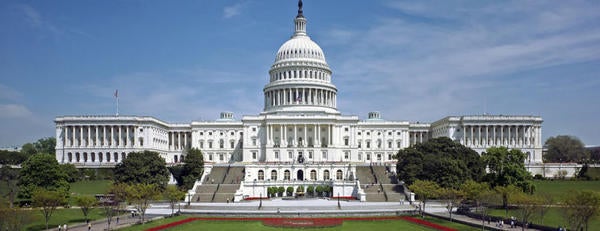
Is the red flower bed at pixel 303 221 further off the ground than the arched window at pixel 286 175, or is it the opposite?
the arched window at pixel 286 175

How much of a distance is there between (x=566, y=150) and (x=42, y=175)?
124888 mm

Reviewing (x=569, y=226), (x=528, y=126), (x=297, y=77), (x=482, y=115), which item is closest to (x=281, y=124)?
(x=297, y=77)

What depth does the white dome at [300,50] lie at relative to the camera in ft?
414

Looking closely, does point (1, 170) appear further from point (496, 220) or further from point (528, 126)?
point (528, 126)

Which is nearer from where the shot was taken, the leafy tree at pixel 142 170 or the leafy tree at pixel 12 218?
the leafy tree at pixel 12 218

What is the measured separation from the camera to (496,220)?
49.7m

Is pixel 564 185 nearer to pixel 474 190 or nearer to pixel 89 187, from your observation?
pixel 474 190

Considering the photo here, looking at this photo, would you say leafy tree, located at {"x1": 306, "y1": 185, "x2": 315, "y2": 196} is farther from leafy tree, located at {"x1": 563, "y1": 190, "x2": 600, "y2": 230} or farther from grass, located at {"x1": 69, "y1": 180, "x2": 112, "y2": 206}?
leafy tree, located at {"x1": 563, "y1": 190, "x2": 600, "y2": 230}

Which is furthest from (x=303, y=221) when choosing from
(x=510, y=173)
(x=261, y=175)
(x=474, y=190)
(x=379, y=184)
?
(x=261, y=175)

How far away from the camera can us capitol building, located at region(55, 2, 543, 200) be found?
11062cm

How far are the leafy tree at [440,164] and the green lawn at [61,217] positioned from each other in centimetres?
4311

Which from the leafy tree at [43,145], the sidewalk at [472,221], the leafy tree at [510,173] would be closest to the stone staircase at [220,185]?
the sidewalk at [472,221]

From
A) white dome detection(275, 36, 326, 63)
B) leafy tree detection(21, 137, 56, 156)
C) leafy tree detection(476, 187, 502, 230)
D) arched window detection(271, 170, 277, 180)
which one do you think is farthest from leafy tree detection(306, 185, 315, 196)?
leafy tree detection(21, 137, 56, 156)

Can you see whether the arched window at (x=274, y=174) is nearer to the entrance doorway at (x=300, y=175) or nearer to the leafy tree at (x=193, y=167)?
the entrance doorway at (x=300, y=175)
